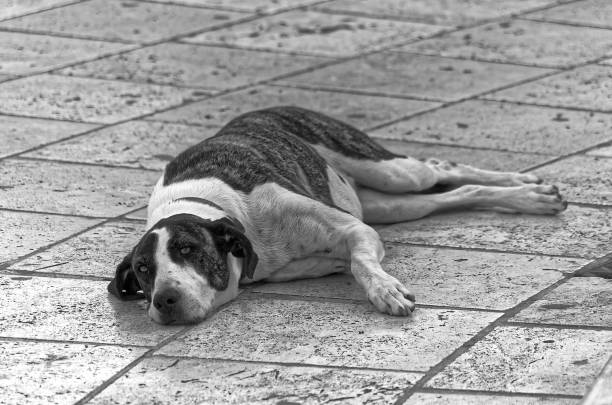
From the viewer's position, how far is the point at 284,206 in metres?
6.90

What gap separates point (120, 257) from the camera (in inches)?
284

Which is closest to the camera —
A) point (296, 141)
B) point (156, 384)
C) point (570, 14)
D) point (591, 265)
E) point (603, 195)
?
point (156, 384)

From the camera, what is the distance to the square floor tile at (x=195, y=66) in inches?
432

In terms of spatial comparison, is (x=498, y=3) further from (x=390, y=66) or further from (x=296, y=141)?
(x=296, y=141)

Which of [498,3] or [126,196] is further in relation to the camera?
[498,3]

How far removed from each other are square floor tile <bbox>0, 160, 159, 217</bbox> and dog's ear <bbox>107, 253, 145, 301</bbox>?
1.45 meters

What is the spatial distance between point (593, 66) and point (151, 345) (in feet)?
20.8

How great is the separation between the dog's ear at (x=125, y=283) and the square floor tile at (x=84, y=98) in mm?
3513

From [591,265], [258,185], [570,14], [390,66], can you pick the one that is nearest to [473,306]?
[591,265]

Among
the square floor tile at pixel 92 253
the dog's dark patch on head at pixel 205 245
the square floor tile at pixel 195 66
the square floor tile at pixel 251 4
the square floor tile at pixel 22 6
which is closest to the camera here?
the dog's dark patch on head at pixel 205 245

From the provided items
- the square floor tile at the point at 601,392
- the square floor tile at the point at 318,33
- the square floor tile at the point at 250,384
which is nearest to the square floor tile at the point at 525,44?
the square floor tile at the point at 318,33

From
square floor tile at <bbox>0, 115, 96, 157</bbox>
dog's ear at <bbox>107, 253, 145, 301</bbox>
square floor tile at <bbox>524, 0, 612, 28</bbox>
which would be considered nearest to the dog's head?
dog's ear at <bbox>107, 253, 145, 301</bbox>

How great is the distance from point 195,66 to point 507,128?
2974mm

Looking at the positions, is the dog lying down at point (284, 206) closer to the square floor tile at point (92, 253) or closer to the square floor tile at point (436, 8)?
the square floor tile at point (92, 253)
